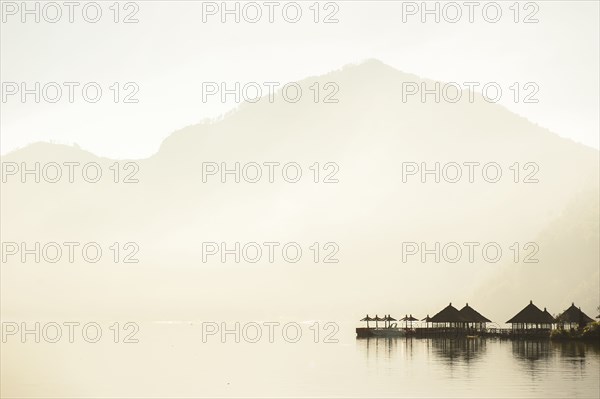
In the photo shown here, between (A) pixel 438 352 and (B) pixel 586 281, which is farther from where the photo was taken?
(B) pixel 586 281

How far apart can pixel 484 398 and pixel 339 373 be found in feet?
63.3

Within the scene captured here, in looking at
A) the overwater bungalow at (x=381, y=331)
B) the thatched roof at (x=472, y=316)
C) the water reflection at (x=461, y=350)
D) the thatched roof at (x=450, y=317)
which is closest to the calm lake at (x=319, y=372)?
the water reflection at (x=461, y=350)

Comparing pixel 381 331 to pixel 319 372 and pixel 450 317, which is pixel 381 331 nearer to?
pixel 450 317

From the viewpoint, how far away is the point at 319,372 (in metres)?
71.2

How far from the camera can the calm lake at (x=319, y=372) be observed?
56750 mm

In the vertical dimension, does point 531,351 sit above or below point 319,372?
below

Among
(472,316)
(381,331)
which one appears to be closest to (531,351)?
(472,316)

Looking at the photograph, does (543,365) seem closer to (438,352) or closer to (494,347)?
(438,352)

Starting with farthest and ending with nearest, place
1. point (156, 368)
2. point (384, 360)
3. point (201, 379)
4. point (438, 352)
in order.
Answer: point (438, 352) → point (384, 360) → point (156, 368) → point (201, 379)

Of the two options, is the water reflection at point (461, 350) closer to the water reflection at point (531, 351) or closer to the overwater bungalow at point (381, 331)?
the water reflection at point (531, 351)

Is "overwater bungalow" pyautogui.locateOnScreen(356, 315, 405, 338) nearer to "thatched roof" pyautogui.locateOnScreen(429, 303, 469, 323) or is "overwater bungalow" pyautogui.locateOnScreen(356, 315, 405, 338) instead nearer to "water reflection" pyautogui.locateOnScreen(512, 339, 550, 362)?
"thatched roof" pyautogui.locateOnScreen(429, 303, 469, 323)

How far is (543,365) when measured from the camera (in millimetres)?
70188

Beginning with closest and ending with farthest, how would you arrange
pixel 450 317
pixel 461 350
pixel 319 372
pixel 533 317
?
1. pixel 319 372
2. pixel 461 350
3. pixel 533 317
4. pixel 450 317

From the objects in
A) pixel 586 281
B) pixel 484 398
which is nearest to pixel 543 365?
pixel 484 398
